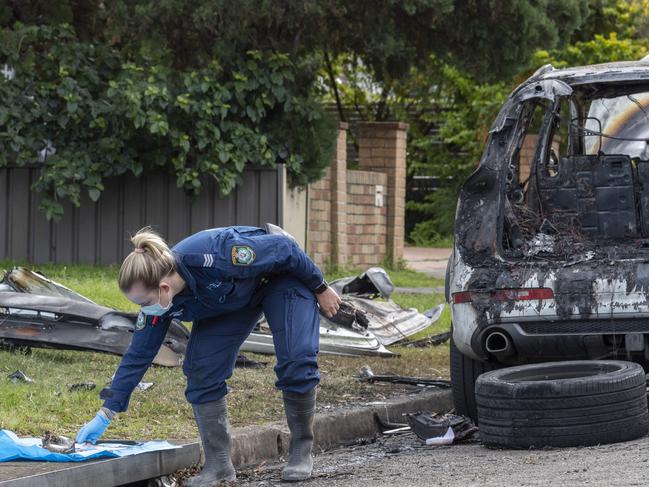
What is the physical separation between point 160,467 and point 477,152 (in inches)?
816

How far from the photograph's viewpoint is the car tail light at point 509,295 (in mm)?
6652

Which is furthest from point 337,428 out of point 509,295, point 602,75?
point 602,75

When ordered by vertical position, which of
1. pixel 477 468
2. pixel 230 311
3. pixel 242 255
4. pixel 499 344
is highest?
pixel 242 255

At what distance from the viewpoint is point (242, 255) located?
542 centimetres

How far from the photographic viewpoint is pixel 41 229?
597 inches

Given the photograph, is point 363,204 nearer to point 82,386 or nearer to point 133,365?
point 82,386

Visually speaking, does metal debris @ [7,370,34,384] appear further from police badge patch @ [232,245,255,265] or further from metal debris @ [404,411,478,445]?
police badge patch @ [232,245,255,265]

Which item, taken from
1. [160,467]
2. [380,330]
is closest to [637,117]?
[380,330]

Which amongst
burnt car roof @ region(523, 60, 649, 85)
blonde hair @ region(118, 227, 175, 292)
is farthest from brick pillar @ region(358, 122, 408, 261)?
blonde hair @ region(118, 227, 175, 292)

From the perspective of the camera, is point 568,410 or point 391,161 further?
point 391,161

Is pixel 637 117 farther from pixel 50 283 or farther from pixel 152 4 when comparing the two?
pixel 152 4

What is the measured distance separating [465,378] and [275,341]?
5.94 feet

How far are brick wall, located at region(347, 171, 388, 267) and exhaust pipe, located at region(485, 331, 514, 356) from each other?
1083 cm

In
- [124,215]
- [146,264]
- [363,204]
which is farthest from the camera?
[363,204]
